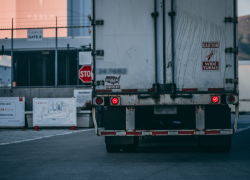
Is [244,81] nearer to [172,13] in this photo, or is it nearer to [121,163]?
[172,13]

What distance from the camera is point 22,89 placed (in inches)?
720

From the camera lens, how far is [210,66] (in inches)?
290

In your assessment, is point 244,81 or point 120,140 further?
point 244,81

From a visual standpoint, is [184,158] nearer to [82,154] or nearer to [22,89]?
[82,154]

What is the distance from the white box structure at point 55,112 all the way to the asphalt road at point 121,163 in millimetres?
5885

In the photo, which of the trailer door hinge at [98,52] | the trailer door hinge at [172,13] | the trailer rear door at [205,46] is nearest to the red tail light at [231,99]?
the trailer rear door at [205,46]

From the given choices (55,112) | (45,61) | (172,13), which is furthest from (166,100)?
(45,61)

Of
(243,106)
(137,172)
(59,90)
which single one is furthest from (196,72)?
(243,106)

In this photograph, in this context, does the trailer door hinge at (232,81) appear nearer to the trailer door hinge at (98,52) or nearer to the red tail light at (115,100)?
the red tail light at (115,100)

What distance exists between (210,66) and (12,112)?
11597mm

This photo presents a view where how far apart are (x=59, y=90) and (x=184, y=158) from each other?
452 inches

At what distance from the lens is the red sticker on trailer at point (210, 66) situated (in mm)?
7352

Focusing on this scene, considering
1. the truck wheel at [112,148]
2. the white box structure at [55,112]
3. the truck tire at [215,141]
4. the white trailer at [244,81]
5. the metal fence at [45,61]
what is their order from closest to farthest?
the truck tire at [215,141], the truck wheel at [112,148], the white box structure at [55,112], the white trailer at [244,81], the metal fence at [45,61]

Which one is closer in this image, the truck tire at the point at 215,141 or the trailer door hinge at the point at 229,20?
the trailer door hinge at the point at 229,20
